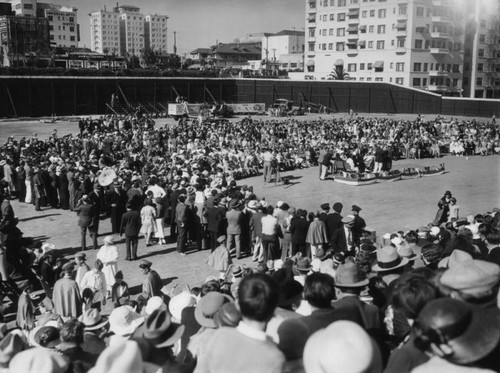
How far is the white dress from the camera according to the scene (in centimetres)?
1095

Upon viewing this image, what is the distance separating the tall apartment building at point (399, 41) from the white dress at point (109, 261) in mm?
74233

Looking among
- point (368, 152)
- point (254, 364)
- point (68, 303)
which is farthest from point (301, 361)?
point (368, 152)

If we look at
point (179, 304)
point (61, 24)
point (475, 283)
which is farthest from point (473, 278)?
point (61, 24)

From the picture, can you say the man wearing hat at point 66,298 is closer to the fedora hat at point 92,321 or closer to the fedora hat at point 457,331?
the fedora hat at point 92,321

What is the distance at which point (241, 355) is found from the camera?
3305 millimetres

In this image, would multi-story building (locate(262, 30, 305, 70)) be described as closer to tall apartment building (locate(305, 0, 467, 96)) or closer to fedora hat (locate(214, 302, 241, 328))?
tall apartment building (locate(305, 0, 467, 96))

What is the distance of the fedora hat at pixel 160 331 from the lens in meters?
4.20

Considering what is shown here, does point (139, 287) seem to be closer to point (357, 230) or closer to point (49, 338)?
point (357, 230)

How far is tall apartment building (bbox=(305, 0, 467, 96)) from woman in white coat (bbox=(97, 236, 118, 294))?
74.2 m

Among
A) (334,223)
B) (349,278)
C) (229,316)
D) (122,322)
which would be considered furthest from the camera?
(334,223)

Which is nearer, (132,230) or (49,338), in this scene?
(49,338)

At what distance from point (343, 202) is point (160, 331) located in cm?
1637

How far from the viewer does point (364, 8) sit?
8481cm

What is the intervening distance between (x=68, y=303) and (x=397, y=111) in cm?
5929
